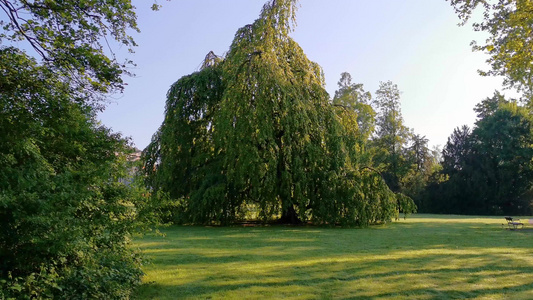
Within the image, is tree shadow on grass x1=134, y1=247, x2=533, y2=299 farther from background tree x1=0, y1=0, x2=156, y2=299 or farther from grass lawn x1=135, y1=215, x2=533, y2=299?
background tree x1=0, y1=0, x2=156, y2=299

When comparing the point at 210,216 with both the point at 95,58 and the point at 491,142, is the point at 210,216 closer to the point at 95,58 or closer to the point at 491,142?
the point at 95,58

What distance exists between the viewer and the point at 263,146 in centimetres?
1606

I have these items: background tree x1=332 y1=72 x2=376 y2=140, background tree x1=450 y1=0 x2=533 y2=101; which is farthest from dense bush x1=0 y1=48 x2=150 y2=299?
background tree x1=332 y1=72 x2=376 y2=140

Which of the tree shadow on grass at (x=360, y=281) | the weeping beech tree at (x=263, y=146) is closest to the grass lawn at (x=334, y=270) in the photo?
the tree shadow on grass at (x=360, y=281)

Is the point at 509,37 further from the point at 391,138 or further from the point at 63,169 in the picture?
the point at 391,138

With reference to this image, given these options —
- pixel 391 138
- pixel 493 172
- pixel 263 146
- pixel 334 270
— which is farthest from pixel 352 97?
pixel 334 270

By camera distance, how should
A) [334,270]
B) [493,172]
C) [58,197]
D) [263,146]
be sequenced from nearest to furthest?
[58,197]
[334,270]
[263,146]
[493,172]

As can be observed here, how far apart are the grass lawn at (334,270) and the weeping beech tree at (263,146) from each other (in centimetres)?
498

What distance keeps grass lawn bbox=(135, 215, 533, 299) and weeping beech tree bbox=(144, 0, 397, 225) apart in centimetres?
498

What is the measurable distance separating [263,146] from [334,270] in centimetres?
927

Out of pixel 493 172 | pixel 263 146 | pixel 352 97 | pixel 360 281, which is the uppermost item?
pixel 352 97

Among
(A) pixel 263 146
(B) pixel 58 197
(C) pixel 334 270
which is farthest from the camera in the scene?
(A) pixel 263 146

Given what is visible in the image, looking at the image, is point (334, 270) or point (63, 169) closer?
point (63, 169)

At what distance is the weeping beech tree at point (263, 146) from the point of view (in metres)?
16.2
